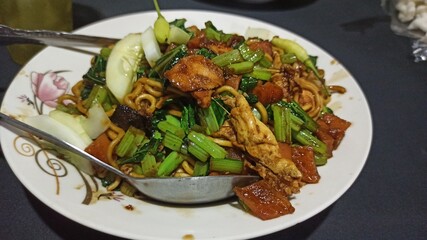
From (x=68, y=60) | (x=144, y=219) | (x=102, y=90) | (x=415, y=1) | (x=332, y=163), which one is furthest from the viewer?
(x=415, y=1)

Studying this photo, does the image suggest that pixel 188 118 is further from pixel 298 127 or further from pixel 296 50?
pixel 296 50

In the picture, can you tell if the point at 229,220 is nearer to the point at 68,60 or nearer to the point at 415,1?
the point at 68,60

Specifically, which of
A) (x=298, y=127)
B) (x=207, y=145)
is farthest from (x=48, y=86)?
(x=298, y=127)

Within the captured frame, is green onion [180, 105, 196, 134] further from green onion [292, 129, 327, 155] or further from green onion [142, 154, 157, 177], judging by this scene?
green onion [292, 129, 327, 155]

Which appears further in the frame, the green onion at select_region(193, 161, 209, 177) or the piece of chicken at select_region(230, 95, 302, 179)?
the green onion at select_region(193, 161, 209, 177)

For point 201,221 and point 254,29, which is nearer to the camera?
point 201,221

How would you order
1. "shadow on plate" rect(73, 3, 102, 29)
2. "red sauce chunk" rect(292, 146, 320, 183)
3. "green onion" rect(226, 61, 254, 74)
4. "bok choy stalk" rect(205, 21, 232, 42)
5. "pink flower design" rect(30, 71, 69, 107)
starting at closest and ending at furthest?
"red sauce chunk" rect(292, 146, 320, 183) → "green onion" rect(226, 61, 254, 74) → "pink flower design" rect(30, 71, 69, 107) → "bok choy stalk" rect(205, 21, 232, 42) → "shadow on plate" rect(73, 3, 102, 29)

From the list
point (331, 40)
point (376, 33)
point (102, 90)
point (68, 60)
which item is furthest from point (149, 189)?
point (376, 33)

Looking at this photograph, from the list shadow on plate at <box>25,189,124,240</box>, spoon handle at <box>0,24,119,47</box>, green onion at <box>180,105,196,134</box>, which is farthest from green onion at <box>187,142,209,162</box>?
spoon handle at <box>0,24,119,47</box>
